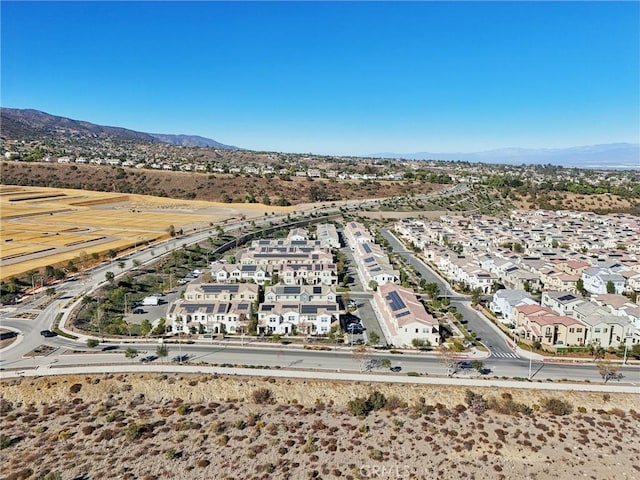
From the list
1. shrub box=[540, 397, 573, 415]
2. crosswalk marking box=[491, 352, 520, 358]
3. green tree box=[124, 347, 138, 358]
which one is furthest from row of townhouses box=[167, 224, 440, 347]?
shrub box=[540, 397, 573, 415]

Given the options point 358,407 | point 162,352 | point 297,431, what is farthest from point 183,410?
point 358,407

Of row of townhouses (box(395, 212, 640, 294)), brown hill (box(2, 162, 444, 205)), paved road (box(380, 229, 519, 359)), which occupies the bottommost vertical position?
paved road (box(380, 229, 519, 359))

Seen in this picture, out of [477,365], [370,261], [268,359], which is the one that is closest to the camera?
[477,365]

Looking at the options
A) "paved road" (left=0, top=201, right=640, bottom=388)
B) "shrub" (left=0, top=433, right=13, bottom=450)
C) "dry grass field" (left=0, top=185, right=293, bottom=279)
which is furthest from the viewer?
"dry grass field" (left=0, top=185, right=293, bottom=279)

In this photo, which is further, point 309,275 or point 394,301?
point 309,275

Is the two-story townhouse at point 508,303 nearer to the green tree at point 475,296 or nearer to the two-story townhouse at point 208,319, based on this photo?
the green tree at point 475,296

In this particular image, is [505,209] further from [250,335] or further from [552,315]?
[250,335]

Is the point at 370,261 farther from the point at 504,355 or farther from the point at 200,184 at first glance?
the point at 200,184

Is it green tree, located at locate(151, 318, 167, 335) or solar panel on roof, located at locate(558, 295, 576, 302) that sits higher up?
solar panel on roof, located at locate(558, 295, 576, 302)

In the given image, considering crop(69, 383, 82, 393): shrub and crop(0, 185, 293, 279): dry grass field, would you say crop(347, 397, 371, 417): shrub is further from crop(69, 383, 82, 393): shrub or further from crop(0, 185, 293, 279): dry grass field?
crop(0, 185, 293, 279): dry grass field
